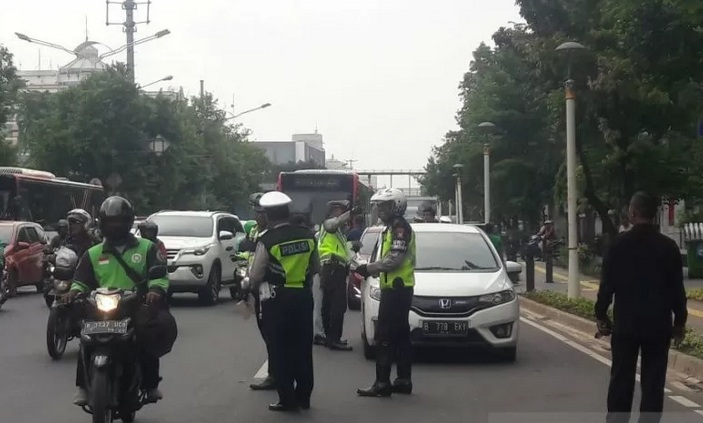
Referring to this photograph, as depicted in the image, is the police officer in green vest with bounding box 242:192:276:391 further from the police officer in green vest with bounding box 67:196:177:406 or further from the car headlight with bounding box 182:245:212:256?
the car headlight with bounding box 182:245:212:256

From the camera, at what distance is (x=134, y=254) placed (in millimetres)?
8438

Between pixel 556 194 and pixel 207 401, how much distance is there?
22837 millimetres

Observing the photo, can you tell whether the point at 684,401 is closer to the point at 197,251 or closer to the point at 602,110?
the point at 197,251

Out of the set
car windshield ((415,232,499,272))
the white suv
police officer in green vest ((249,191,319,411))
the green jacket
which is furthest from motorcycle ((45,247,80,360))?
the white suv

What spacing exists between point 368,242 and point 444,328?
850 cm

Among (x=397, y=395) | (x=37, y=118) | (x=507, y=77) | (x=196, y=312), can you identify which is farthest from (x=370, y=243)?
(x=37, y=118)

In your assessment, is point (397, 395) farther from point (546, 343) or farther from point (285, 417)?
point (546, 343)

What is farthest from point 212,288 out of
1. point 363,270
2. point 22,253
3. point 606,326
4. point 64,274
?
point 606,326

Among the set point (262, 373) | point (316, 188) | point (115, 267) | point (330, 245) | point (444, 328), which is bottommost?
point (262, 373)

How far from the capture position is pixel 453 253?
1407cm

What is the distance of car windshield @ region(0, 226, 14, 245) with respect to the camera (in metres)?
24.1

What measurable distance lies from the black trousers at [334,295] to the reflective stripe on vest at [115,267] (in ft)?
20.1

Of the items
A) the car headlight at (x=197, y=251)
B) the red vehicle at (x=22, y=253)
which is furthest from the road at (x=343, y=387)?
the red vehicle at (x=22, y=253)

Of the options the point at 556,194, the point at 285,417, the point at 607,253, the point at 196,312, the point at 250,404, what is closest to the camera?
the point at 607,253
